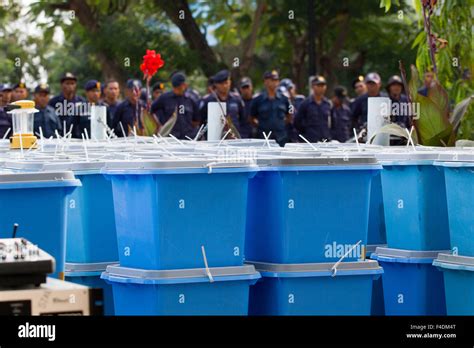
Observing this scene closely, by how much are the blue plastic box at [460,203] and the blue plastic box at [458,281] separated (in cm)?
7

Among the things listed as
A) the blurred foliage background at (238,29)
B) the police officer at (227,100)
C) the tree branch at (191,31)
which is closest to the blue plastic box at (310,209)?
the police officer at (227,100)

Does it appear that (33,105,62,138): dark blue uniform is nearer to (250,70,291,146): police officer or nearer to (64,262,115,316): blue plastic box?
(250,70,291,146): police officer

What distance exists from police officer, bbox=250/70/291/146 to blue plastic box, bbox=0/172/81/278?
12.3 meters

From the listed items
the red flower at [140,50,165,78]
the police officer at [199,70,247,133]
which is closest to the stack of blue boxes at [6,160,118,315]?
the red flower at [140,50,165,78]

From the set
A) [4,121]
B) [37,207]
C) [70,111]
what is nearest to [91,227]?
[37,207]

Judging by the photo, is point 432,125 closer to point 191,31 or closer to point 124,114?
point 124,114

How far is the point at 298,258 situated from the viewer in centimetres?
857

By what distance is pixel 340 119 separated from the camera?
22359 mm

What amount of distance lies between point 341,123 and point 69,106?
16.1 feet

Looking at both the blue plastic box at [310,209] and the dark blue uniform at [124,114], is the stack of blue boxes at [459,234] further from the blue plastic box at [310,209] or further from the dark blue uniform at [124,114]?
the dark blue uniform at [124,114]

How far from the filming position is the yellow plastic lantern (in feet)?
35.2

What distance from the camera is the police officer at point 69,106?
1919 centimetres

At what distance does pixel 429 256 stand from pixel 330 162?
49.7 inches
